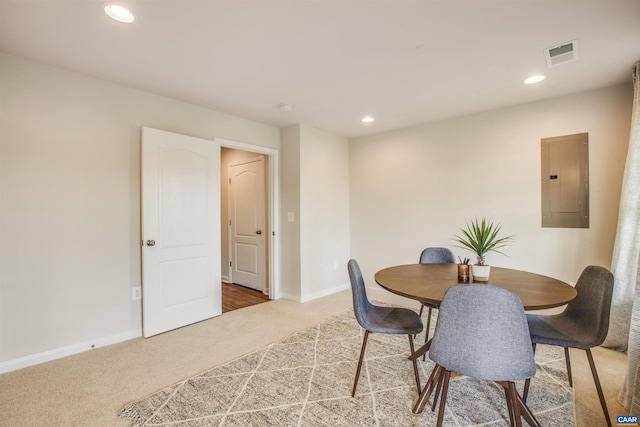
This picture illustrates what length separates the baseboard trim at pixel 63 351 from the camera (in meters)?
2.19

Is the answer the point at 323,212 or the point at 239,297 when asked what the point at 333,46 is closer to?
the point at 323,212

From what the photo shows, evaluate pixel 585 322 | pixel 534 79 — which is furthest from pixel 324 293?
pixel 534 79

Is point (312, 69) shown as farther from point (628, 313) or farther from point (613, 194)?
point (628, 313)

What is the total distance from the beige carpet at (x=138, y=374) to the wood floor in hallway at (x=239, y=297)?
582 mm

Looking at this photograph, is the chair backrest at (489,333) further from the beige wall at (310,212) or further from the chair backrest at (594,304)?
the beige wall at (310,212)

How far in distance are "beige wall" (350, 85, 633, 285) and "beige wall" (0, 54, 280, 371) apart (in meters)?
2.98

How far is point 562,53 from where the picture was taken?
2.16m

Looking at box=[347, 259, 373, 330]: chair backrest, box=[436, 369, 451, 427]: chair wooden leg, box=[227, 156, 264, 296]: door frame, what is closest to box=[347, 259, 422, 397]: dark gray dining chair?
box=[347, 259, 373, 330]: chair backrest

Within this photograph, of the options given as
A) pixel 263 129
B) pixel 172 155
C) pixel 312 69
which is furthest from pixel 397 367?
pixel 263 129

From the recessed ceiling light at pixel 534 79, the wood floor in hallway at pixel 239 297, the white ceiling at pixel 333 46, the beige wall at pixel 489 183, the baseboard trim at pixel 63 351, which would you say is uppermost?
the white ceiling at pixel 333 46

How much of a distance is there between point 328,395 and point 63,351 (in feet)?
7.36

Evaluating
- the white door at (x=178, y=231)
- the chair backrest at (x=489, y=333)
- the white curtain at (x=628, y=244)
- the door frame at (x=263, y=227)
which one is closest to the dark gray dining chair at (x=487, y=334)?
the chair backrest at (x=489, y=333)

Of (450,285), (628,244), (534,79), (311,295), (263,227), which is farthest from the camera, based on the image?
(263,227)

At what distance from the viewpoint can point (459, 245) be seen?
3.64 metres
